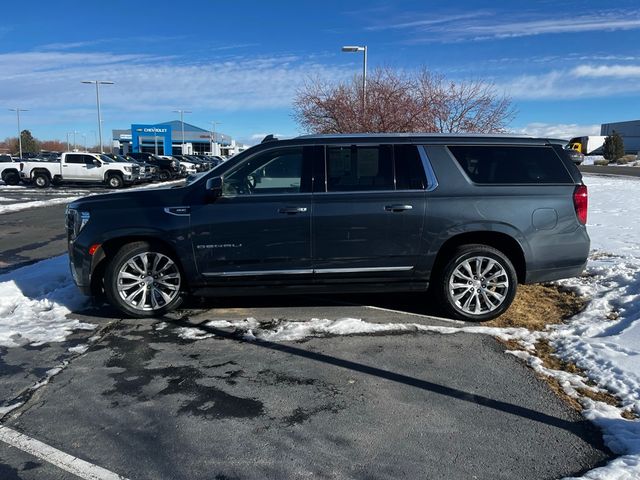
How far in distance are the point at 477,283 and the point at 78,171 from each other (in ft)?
93.8

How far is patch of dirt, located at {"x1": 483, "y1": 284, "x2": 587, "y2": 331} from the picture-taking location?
5.54 metres

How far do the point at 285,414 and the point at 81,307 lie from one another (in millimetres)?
3378

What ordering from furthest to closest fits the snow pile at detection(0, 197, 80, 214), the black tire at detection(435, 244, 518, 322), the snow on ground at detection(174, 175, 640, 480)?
the snow pile at detection(0, 197, 80, 214), the black tire at detection(435, 244, 518, 322), the snow on ground at detection(174, 175, 640, 480)

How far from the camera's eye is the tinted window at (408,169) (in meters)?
5.41

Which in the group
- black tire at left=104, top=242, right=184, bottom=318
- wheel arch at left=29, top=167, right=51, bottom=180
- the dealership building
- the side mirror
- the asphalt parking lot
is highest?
the dealership building

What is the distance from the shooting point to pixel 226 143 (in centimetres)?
11619

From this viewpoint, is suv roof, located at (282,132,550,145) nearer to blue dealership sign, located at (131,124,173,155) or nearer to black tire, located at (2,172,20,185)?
black tire, located at (2,172,20,185)

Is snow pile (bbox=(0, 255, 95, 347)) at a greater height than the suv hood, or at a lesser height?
lesser

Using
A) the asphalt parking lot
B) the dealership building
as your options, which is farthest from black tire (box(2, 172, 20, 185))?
the dealership building

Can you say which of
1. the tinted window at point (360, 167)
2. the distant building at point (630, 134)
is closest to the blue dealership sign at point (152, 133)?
the tinted window at point (360, 167)

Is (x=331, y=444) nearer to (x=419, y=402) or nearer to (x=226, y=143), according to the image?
(x=419, y=402)

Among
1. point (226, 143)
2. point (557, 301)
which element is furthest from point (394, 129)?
point (226, 143)

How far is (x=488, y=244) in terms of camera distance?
18.5ft

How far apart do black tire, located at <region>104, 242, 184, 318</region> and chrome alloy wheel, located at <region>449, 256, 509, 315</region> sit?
287 centimetres
